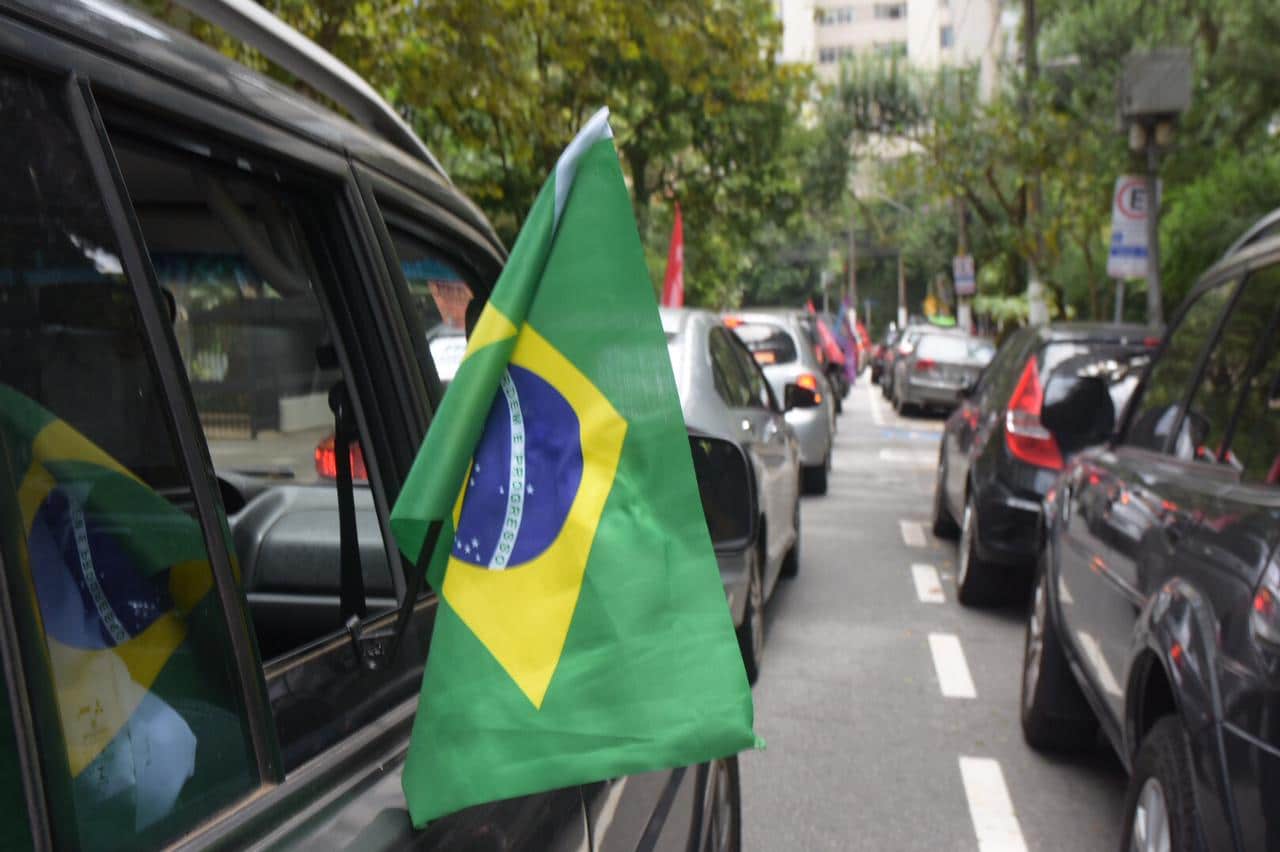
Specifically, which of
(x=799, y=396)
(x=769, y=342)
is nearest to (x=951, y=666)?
(x=799, y=396)

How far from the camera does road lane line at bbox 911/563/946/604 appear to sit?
8.75 m

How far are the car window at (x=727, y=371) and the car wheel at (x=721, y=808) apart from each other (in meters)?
4.02

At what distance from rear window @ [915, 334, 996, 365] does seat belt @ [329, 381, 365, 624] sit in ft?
81.3

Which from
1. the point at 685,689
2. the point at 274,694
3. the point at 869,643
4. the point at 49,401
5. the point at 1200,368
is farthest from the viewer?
the point at 869,643

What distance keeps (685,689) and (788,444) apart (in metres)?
6.96

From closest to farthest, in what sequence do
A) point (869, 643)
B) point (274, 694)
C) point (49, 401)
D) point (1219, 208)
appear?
1. point (49, 401)
2. point (274, 694)
3. point (869, 643)
4. point (1219, 208)

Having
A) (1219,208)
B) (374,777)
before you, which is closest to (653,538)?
(374,777)

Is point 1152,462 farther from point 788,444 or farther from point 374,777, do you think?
point 788,444

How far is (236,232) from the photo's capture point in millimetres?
2021

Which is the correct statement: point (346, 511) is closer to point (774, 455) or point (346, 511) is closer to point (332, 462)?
point (332, 462)

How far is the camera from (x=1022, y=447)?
26.7 ft

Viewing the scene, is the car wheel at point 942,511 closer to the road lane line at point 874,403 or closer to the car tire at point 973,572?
the car tire at point 973,572

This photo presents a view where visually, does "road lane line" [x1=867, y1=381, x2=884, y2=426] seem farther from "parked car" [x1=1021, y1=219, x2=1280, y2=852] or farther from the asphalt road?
"parked car" [x1=1021, y1=219, x2=1280, y2=852]

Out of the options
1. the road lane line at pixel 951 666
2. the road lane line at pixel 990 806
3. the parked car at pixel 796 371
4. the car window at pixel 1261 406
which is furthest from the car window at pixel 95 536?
the parked car at pixel 796 371
